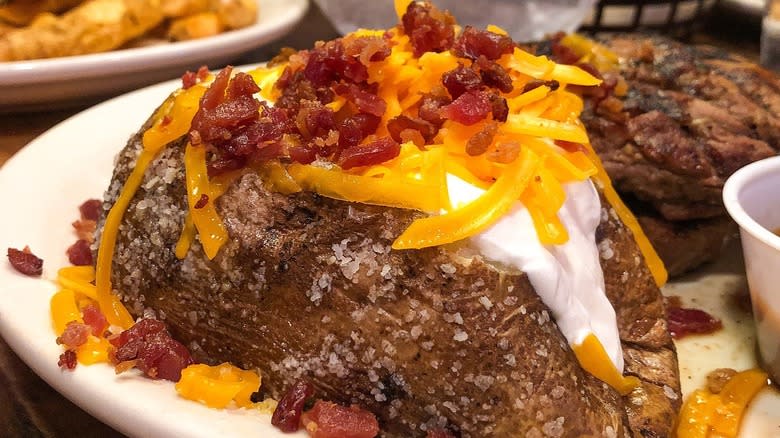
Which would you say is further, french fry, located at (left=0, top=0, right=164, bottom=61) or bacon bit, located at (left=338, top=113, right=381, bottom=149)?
french fry, located at (left=0, top=0, right=164, bottom=61)

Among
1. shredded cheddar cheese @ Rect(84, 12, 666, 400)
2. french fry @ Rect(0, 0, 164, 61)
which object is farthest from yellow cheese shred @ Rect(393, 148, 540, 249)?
french fry @ Rect(0, 0, 164, 61)

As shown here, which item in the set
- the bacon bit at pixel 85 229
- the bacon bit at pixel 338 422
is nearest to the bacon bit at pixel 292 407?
the bacon bit at pixel 338 422

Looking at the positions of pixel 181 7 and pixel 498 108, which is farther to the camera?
pixel 181 7

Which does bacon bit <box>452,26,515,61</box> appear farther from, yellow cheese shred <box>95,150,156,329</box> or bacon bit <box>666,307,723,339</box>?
bacon bit <box>666,307,723,339</box>

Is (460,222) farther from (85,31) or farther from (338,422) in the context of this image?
(85,31)

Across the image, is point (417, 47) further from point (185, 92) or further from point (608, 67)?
point (608, 67)

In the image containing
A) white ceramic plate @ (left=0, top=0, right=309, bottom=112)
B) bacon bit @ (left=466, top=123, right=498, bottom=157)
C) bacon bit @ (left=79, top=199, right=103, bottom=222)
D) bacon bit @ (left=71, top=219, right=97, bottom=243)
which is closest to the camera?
bacon bit @ (left=466, top=123, right=498, bottom=157)

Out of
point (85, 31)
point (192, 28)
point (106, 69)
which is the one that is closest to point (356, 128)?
point (106, 69)
